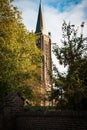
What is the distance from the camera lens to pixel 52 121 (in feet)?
55.2

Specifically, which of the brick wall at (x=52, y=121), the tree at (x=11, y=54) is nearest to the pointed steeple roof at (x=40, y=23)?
the tree at (x=11, y=54)

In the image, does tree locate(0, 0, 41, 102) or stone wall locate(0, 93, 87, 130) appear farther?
Answer: tree locate(0, 0, 41, 102)

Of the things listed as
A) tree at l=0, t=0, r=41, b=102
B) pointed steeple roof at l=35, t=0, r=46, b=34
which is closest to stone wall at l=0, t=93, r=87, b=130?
tree at l=0, t=0, r=41, b=102

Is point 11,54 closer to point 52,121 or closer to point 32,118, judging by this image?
point 32,118

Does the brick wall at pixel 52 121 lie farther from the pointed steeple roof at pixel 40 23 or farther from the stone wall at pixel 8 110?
the pointed steeple roof at pixel 40 23

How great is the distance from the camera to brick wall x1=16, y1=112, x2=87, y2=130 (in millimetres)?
15211

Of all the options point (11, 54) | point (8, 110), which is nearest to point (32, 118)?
point (8, 110)

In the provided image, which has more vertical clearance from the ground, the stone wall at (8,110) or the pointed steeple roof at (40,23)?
the pointed steeple roof at (40,23)

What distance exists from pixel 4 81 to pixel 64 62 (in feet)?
15.9

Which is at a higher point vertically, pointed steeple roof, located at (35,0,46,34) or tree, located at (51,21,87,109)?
pointed steeple roof, located at (35,0,46,34)

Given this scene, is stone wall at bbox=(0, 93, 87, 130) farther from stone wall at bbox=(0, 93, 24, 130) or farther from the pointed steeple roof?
the pointed steeple roof

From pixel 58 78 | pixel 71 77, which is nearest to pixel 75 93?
pixel 71 77

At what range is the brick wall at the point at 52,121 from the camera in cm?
1521

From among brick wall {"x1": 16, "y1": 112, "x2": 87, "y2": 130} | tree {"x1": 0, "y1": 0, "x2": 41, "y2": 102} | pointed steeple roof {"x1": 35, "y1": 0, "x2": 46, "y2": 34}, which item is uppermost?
pointed steeple roof {"x1": 35, "y1": 0, "x2": 46, "y2": 34}
